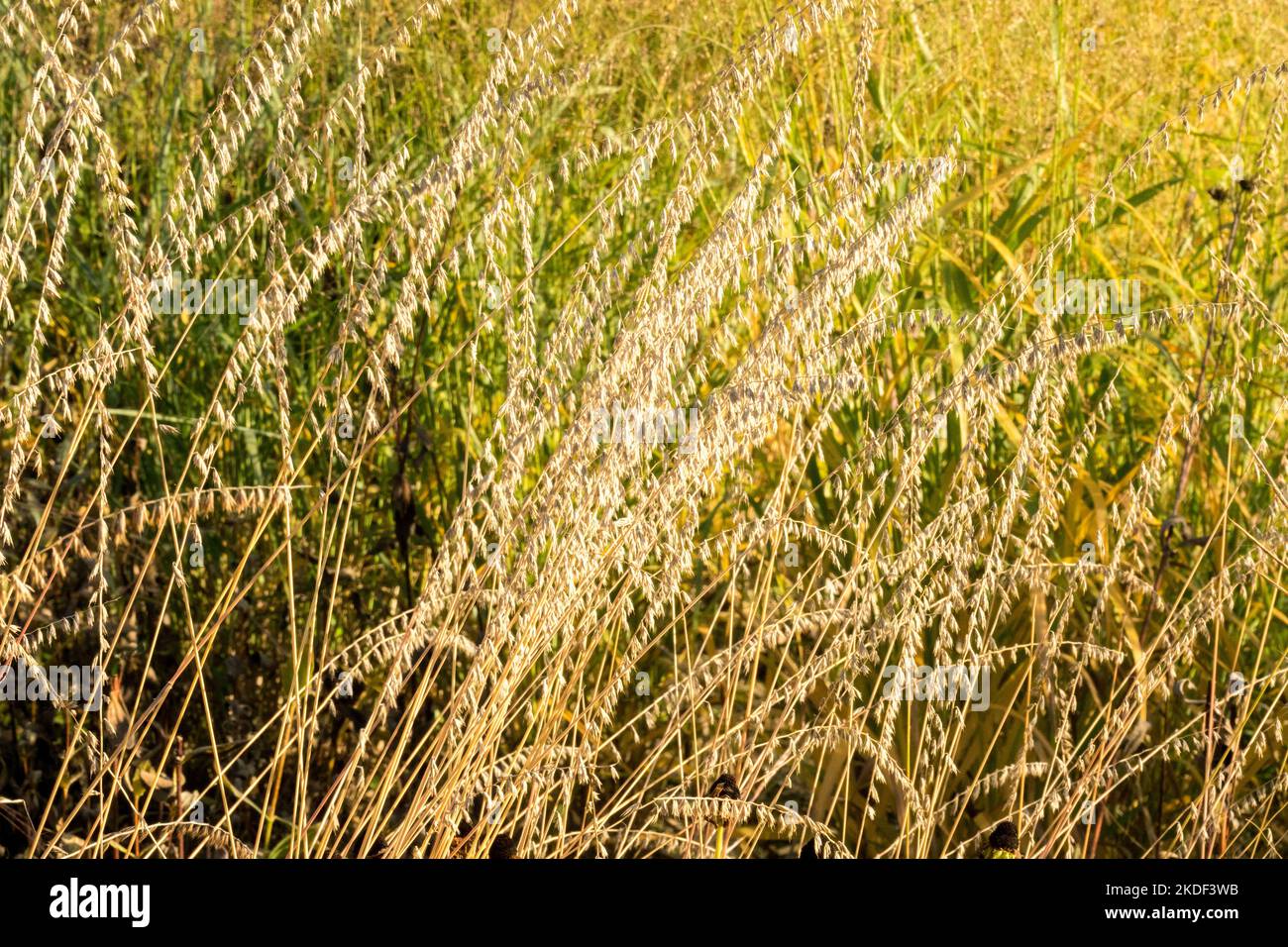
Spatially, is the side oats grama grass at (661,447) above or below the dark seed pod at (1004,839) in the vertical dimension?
above

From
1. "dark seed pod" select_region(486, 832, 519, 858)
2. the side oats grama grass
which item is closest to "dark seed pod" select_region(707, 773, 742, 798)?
the side oats grama grass

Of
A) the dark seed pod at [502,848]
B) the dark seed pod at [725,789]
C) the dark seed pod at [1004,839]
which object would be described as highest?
the dark seed pod at [725,789]

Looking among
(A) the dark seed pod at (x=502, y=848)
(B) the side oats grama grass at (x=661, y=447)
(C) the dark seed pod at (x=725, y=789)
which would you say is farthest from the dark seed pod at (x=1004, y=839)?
(A) the dark seed pod at (x=502, y=848)

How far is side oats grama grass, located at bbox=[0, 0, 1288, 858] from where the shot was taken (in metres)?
1.41

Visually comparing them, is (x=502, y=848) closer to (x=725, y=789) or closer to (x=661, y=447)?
(x=725, y=789)

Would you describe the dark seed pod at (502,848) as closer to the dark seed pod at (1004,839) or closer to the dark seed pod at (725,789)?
the dark seed pod at (725,789)

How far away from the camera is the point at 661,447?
6.64 feet

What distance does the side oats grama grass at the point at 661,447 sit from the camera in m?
1.41

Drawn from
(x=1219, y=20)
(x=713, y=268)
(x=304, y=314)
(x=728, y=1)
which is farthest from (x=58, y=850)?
(x=1219, y=20)

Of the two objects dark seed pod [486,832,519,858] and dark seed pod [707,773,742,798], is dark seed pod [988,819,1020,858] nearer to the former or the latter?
dark seed pod [707,773,742,798]

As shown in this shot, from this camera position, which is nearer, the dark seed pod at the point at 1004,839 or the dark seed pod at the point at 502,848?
the dark seed pod at the point at 1004,839

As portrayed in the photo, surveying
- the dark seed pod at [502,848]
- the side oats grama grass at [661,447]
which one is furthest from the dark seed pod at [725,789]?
the dark seed pod at [502,848]

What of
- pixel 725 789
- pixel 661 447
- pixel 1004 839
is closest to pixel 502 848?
pixel 725 789
